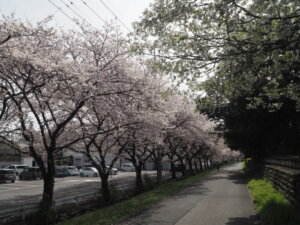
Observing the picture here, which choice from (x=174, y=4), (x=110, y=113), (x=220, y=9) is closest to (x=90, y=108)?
(x=110, y=113)

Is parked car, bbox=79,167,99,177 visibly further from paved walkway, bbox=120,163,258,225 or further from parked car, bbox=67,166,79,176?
paved walkway, bbox=120,163,258,225

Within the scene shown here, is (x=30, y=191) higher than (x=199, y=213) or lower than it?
higher

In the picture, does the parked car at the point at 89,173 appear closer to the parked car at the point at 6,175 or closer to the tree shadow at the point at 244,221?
the parked car at the point at 6,175

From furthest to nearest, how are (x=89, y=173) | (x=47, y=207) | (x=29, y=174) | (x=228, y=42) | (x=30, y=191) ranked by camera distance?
(x=89, y=173)
(x=29, y=174)
(x=30, y=191)
(x=47, y=207)
(x=228, y=42)

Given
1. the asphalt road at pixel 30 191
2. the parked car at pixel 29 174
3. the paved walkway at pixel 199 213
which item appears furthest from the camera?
the parked car at pixel 29 174

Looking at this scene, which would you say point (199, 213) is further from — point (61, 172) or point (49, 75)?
point (61, 172)

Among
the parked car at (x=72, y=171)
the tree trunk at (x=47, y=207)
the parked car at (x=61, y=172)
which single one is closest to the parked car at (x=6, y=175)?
the parked car at (x=61, y=172)

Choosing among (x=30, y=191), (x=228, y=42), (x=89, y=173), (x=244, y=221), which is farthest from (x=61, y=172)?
(x=228, y=42)

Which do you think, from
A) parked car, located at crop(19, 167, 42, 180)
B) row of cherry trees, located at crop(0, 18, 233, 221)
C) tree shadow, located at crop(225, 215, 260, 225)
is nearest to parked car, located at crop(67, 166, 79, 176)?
parked car, located at crop(19, 167, 42, 180)

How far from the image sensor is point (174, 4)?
6449mm

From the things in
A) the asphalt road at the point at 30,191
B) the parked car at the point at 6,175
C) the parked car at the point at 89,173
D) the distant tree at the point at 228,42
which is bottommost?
the asphalt road at the point at 30,191

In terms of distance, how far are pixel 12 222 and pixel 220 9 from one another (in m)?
10.7

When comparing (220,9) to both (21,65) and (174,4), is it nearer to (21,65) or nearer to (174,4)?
(174,4)

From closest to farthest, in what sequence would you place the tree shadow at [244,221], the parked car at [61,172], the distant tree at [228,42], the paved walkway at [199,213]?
the distant tree at [228,42] → the tree shadow at [244,221] → the paved walkway at [199,213] → the parked car at [61,172]
